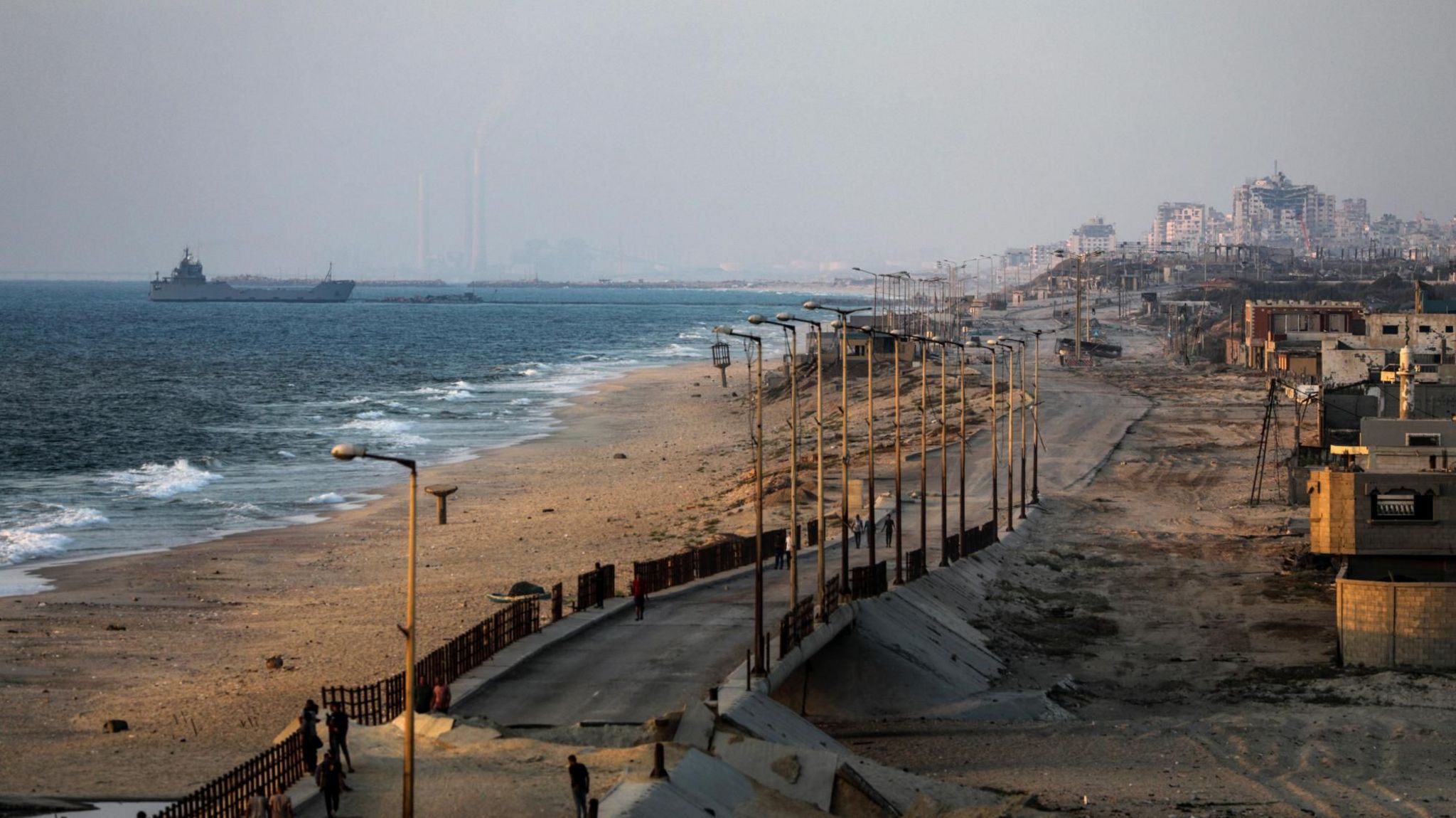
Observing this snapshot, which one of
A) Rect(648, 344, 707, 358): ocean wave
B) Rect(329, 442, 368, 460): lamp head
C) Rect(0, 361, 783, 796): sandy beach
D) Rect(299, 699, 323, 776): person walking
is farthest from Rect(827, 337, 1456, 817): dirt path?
Rect(648, 344, 707, 358): ocean wave

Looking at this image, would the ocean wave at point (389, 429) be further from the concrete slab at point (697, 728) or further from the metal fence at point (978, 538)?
the concrete slab at point (697, 728)

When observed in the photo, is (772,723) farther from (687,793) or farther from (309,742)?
(309,742)

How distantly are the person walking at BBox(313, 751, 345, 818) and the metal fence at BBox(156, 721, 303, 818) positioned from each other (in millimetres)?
865

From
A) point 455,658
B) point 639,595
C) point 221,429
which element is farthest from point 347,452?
point 221,429

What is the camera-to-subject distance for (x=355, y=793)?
72.2 ft

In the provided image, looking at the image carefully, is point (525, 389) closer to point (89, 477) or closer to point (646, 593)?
point (89, 477)

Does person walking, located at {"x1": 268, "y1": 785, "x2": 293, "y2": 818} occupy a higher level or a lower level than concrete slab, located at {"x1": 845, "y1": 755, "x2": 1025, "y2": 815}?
higher

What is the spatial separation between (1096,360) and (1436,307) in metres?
27.2

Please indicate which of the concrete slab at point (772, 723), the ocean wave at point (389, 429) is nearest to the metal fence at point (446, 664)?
the concrete slab at point (772, 723)

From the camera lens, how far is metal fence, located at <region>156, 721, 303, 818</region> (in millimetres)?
20516

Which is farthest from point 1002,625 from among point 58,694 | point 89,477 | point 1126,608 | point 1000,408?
point 89,477

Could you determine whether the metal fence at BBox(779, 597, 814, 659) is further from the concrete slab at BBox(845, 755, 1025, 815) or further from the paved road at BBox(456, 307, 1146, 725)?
the concrete slab at BBox(845, 755, 1025, 815)

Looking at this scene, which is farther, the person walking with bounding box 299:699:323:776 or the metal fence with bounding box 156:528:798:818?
the person walking with bounding box 299:699:323:776

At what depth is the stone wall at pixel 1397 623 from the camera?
115 ft
